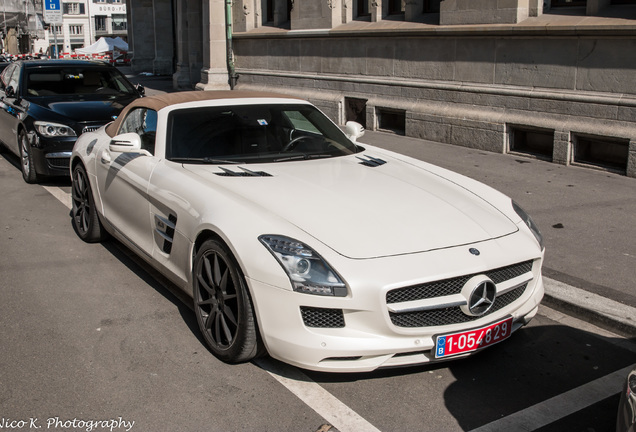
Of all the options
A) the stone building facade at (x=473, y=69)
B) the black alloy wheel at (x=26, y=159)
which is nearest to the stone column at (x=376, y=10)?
the stone building facade at (x=473, y=69)

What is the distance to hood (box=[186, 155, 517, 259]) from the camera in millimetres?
3900

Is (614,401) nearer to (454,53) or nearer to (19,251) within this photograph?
(19,251)

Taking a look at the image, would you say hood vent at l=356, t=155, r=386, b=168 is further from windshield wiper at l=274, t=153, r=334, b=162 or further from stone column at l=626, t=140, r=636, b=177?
stone column at l=626, t=140, r=636, b=177

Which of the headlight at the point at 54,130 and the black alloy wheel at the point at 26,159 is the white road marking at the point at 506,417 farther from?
the black alloy wheel at the point at 26,159

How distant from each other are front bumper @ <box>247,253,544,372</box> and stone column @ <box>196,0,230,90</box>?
15.6 meters

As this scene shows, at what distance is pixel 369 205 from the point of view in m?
4.34

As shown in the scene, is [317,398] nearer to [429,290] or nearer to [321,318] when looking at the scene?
[321,318]

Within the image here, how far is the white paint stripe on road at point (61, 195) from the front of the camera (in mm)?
8359

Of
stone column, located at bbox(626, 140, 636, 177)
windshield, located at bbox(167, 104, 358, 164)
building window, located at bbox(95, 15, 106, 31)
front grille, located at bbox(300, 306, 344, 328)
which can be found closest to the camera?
front grille, located at bbox(300, 306, 344, 328)

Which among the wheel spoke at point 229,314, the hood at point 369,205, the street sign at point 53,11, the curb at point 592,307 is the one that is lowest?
the curb at point 592,307

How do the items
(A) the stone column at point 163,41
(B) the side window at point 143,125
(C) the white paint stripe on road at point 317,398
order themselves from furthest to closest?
(A) the stone column at point 163,41 < (B) the side window at point 143,125 < (C) the white paint stripe on road at point 317,398

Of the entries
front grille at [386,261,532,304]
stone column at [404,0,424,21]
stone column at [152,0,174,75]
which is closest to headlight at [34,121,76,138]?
front grille at [386,261,532,304]

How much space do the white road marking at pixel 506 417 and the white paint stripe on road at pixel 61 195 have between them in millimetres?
4966

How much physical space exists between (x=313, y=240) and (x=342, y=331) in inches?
20.2
